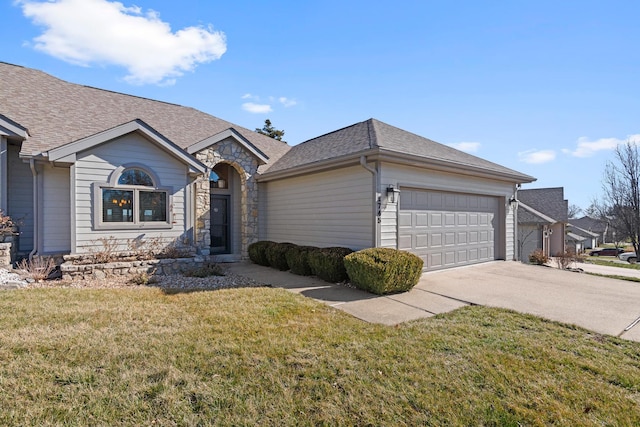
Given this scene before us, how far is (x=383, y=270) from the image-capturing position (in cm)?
641

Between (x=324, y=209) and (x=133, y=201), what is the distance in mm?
5326

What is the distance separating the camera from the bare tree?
25234mm

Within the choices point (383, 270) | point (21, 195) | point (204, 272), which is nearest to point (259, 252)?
point (204, 272)

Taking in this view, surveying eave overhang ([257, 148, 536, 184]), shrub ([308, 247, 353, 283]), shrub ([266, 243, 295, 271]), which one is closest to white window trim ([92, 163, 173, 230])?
shrub ([266, 243, 295, 271])

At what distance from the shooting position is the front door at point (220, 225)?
11.8 meters

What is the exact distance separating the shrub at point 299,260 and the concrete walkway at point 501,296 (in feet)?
0.78

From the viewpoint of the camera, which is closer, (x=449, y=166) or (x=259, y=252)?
(x=449, y=166)

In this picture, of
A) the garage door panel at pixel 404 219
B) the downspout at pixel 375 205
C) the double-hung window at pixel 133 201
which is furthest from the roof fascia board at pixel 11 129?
the garage door panel at pixel 404 219

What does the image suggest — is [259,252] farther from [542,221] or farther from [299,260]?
[542,221]

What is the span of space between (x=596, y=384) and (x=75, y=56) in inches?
607

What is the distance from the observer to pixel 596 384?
3090 millimetres

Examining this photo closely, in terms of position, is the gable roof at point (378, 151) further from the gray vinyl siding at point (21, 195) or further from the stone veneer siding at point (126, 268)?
the gray vinyl siding at point (21, 195)

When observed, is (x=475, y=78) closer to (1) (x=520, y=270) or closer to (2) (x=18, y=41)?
(1) (x=520, y=270)

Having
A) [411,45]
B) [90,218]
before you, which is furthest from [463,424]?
[411,45]
